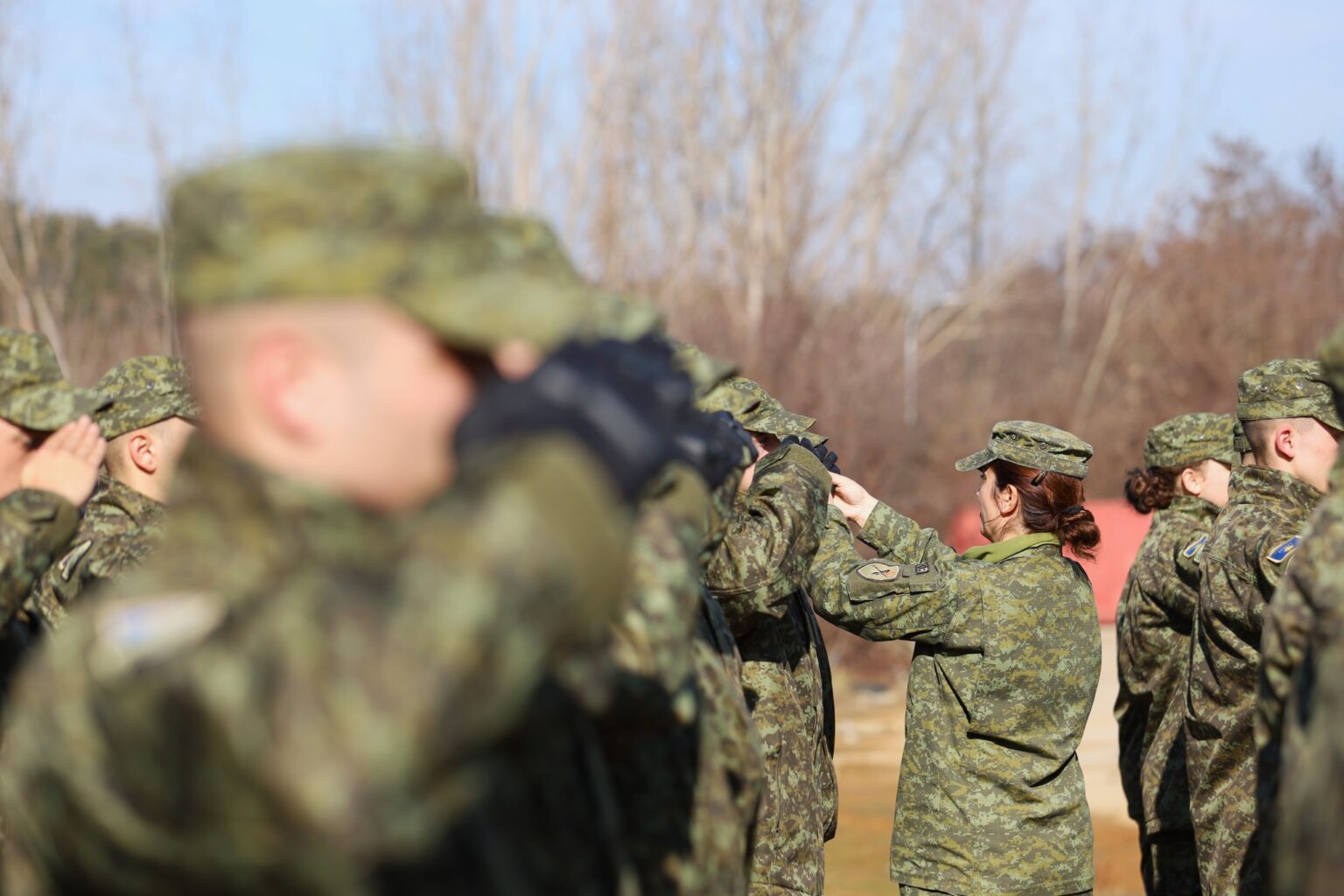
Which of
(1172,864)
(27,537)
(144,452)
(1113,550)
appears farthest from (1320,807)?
(1113,550)

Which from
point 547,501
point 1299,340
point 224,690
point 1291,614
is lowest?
point 1299,340

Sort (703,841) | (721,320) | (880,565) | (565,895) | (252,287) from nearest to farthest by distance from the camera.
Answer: (252,287)
(565,895)
(703,841)
(880,565)
(721,320)

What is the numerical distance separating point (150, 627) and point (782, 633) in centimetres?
397

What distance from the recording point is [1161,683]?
695 cm

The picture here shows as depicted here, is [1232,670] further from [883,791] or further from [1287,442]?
[883,791]

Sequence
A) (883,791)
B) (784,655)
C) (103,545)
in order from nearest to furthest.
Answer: (103,545), (784,655), (883,791)

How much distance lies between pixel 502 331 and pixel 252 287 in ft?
0.91

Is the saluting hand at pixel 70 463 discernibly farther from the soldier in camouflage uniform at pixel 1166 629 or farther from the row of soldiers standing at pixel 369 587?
the soldier in camouflage uniform at pixel 1166 629

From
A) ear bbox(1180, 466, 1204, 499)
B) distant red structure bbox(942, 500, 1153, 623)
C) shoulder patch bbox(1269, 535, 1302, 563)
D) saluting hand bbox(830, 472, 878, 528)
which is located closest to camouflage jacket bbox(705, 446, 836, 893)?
saluting hand bbox(830, 472, 878, 528)

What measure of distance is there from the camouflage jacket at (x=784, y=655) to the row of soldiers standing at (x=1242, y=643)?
4.49 ft

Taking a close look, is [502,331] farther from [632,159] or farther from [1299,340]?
[1299,340]

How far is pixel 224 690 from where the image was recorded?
141 centimetres

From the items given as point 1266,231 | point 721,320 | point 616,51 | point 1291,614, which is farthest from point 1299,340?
point 1291,614

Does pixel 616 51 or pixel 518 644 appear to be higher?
pixel 518 644
